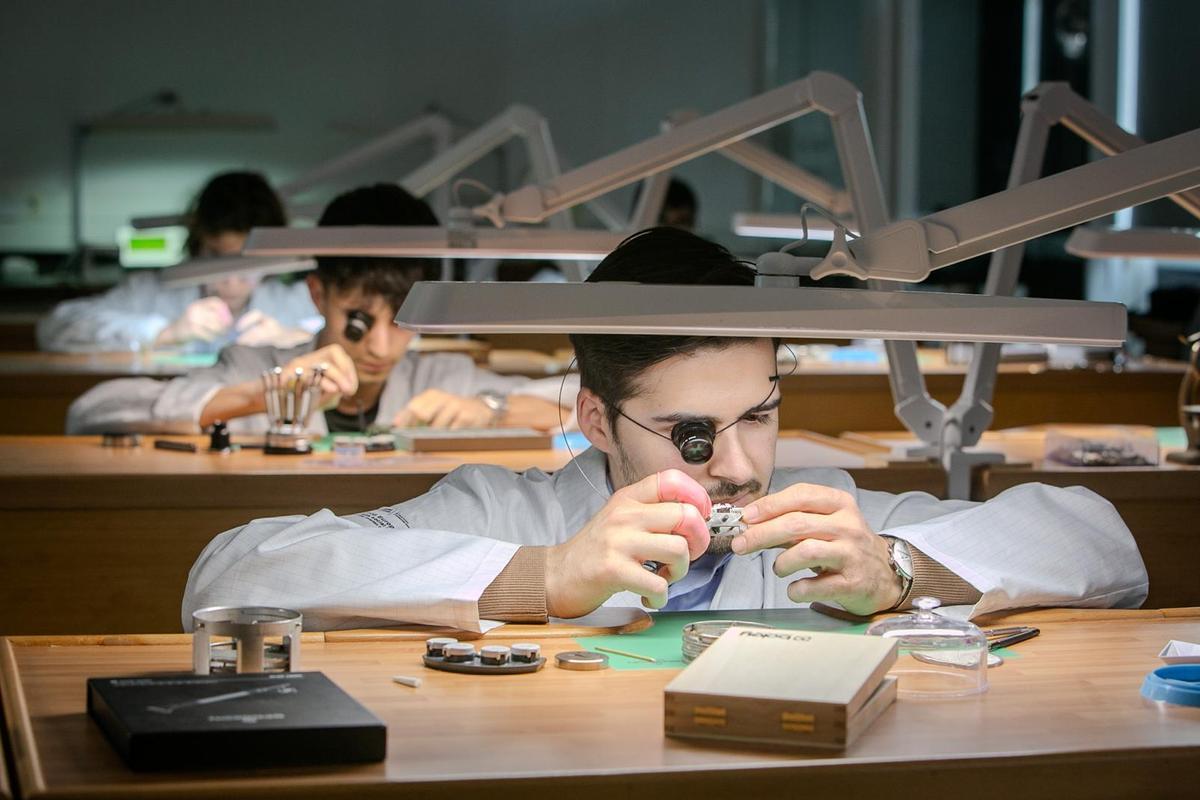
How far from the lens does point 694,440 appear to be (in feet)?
5.85

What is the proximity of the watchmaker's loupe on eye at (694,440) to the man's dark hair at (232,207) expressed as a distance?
365cm

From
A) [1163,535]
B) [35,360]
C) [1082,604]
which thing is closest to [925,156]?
[35,360]

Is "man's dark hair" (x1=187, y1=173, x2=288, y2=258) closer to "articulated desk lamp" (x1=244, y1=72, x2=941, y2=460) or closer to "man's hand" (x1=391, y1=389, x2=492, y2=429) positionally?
"man's hand" (x1=391, y1=389, x2=492, y2=429)

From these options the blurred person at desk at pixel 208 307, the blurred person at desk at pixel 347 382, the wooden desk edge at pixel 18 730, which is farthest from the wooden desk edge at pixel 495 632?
the blurred person at desk at pixel 208 307

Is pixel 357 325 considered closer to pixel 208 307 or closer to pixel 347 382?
pixel 347 382

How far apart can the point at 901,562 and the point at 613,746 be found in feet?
2.15

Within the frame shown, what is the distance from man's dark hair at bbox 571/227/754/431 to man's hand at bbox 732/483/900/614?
26cm

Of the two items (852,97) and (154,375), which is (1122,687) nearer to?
(852,97)

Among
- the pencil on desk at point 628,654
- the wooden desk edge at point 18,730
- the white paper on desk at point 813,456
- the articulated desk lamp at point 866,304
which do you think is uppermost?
the articulated desk lamp at point 866,304

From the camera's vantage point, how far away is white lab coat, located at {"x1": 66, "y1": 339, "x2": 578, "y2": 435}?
3.43 meters

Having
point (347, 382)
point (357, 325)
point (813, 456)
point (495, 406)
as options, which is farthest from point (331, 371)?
point (813, 456)

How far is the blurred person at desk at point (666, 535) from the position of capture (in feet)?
5.49

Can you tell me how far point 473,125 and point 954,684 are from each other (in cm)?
729

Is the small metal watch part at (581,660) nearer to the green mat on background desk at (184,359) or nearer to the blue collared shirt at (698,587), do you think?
the blue collared shirt at (698,587)
